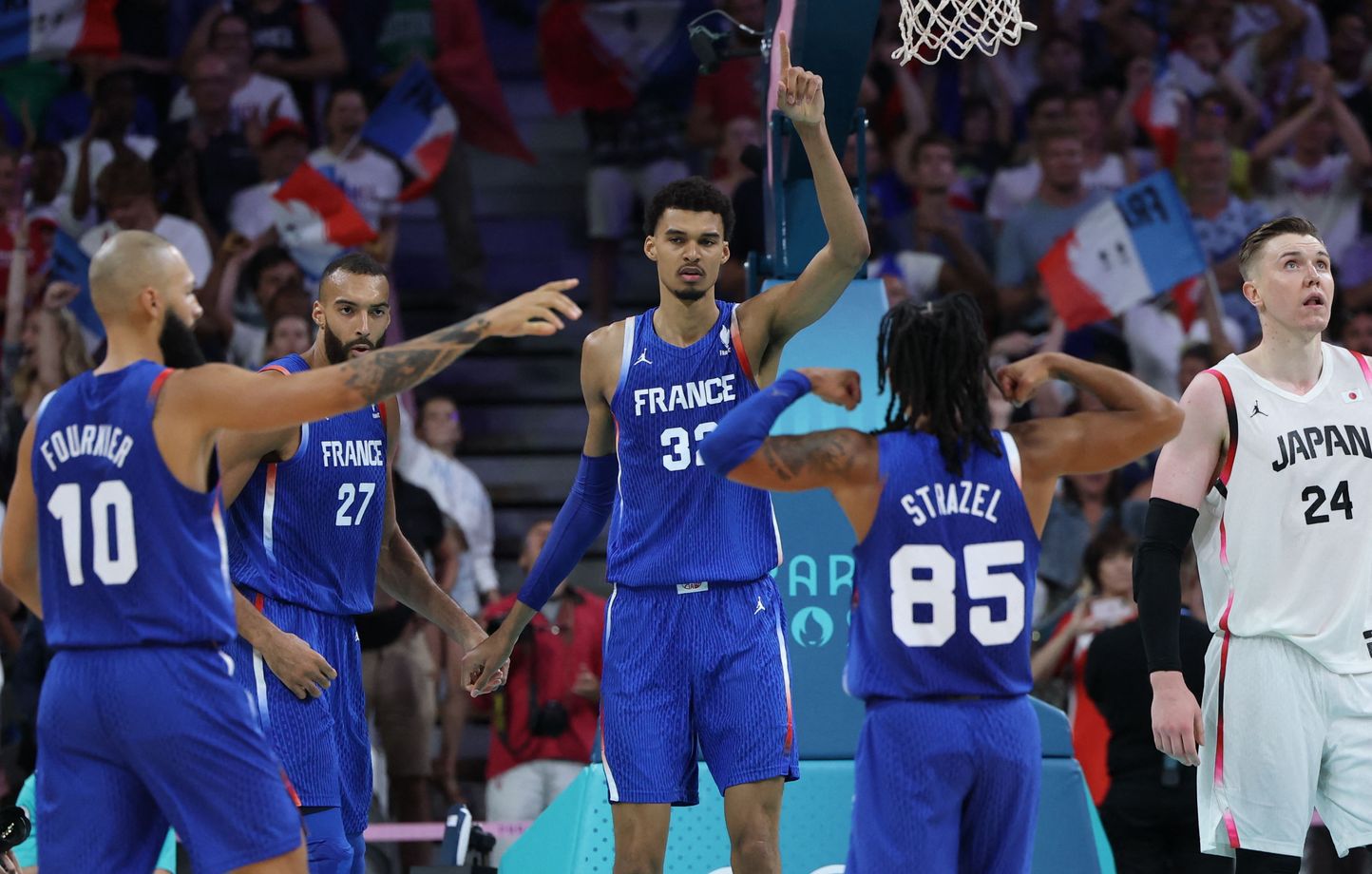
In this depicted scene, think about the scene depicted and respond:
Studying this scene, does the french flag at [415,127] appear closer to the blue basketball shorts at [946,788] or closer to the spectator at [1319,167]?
the spectator at [1319,167]

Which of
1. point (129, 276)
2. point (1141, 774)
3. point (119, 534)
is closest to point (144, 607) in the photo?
point (119, 534)

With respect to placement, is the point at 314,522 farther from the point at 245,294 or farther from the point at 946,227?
the point at 946,227

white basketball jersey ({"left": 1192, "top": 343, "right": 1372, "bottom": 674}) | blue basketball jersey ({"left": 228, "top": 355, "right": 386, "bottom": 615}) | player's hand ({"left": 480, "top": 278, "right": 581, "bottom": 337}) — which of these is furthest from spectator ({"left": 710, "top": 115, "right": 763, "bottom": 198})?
player's hand ({"left": 480, "top": 278, "right": 581, "bottom": 337})

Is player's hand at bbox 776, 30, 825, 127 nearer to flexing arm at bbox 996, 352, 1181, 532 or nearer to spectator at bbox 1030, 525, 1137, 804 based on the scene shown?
flexing arm at bbox 996, 352, 1181, 532

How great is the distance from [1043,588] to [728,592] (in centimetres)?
478

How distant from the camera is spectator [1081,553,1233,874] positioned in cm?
732

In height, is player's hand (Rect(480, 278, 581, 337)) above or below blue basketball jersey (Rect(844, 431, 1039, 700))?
above

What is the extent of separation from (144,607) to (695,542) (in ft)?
6.21

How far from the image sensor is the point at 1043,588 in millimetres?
10047

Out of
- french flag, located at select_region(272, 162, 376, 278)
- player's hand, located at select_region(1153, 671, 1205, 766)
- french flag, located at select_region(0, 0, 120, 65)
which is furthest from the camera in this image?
french flag, located at select_region(0, 0, 120, 65)

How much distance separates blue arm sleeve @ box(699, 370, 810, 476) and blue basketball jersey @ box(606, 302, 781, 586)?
0.96 m

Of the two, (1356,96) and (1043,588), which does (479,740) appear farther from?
(1356,96)

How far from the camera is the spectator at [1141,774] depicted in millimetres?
7316

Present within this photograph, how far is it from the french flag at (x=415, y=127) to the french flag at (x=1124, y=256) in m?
4.13
